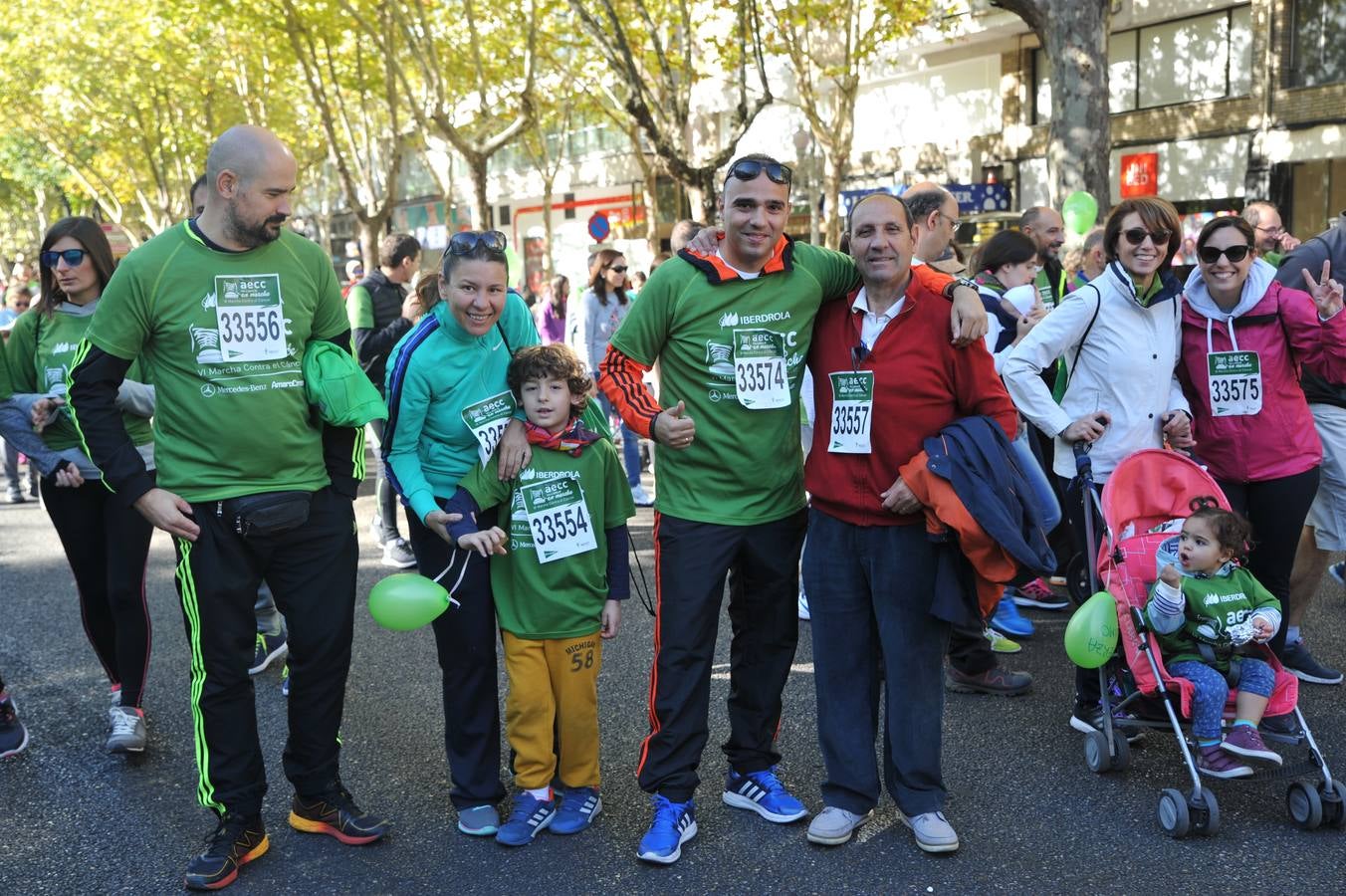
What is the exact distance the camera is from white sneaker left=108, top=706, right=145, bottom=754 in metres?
5.00

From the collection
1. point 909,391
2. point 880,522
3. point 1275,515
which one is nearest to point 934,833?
point 880,522

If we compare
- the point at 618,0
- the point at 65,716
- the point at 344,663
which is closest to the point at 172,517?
the point at 344,663

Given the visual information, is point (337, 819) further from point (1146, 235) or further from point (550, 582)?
point (1146, 235)

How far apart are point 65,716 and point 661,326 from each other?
345 centimetres

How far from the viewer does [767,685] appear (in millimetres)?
4238

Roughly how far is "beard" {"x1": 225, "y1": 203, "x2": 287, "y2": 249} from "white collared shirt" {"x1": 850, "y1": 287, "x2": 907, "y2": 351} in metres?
1.79

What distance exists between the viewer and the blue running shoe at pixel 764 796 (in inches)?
165

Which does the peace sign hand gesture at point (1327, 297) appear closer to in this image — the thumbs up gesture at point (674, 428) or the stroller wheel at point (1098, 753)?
the stroller wheel at point (1098, 753)

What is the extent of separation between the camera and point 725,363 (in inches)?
156

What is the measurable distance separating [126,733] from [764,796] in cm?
259

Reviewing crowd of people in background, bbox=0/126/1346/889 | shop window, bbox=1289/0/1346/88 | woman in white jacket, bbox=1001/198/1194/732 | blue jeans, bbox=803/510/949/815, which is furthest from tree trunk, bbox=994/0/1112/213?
blue jeans, bbox=803/510/949/815

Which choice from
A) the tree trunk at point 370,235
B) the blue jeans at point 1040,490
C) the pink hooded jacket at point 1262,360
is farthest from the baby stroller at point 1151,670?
the tree trunk at point 370,235

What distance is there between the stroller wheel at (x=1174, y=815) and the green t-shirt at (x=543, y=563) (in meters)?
1.90

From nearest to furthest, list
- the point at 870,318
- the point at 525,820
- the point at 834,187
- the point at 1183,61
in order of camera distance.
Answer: the point at 870,318
the point at 525,820
the point at 1183,61
the point at 834,187
